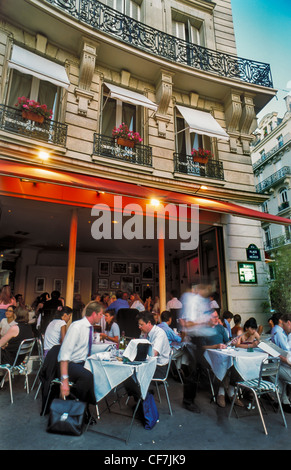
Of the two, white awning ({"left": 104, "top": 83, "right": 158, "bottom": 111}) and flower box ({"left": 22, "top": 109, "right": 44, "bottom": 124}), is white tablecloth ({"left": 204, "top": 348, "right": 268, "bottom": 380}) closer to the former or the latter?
flower box ({"left": 22, "top": 109, "right": 44, "bottom": 124})

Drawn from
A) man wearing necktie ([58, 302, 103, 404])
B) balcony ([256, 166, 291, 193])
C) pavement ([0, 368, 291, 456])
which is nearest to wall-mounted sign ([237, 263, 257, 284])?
pavement ([0, 368, 291, 456])

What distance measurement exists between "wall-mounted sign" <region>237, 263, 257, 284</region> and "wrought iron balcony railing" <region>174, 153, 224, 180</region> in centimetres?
297

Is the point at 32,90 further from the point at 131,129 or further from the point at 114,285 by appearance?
the point at 114,285

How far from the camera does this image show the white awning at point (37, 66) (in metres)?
6.28

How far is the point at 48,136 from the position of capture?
23.1 feet

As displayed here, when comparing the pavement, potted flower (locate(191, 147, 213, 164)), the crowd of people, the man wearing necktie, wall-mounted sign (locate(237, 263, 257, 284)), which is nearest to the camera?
the pavement

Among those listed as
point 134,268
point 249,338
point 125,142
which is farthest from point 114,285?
point 249,338

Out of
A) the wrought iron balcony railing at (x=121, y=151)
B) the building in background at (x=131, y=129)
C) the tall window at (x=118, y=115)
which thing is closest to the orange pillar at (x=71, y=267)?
the building in background at (x=131, y=129)

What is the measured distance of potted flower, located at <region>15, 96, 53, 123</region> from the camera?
662cm

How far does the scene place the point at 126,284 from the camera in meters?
12.1

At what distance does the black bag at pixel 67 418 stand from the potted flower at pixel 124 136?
664cm

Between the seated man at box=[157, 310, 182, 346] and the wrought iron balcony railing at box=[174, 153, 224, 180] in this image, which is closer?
the seated man at box=[157, 310, 182, 346]

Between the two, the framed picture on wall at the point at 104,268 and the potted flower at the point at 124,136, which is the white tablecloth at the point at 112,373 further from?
the framed picture on wall at the point at 104,268

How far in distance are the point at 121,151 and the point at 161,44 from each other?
160 inches
